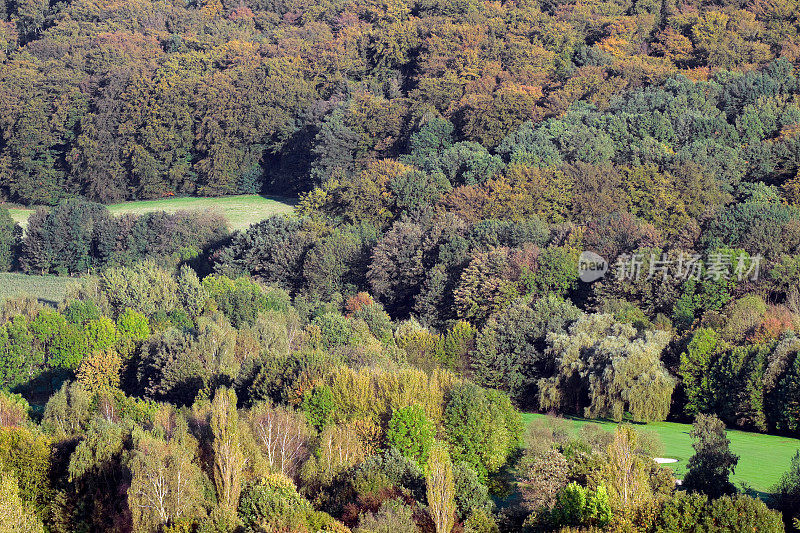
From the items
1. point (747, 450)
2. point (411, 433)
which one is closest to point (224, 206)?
point (411, 433)

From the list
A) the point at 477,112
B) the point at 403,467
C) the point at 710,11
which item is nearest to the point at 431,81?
the point at 477,112

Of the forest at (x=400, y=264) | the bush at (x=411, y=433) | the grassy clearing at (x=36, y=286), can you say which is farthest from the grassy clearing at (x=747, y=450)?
the grassy clearing at (x=36, y=286)

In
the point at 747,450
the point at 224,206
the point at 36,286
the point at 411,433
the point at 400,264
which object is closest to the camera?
the point at 411,433

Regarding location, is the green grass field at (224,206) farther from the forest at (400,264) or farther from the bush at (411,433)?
the bush at (411,433)

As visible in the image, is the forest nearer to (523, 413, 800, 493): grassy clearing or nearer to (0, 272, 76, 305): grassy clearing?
(523, 413, 800, 493): grassy clearing

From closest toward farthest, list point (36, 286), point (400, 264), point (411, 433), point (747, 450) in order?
point (411, 433), point (747, 450), point (400, 264), point (36, 286)

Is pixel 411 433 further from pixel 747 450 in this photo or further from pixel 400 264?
pixel 400 264

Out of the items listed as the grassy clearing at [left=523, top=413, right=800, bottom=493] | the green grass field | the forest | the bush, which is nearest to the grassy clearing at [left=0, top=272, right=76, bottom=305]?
the forest
